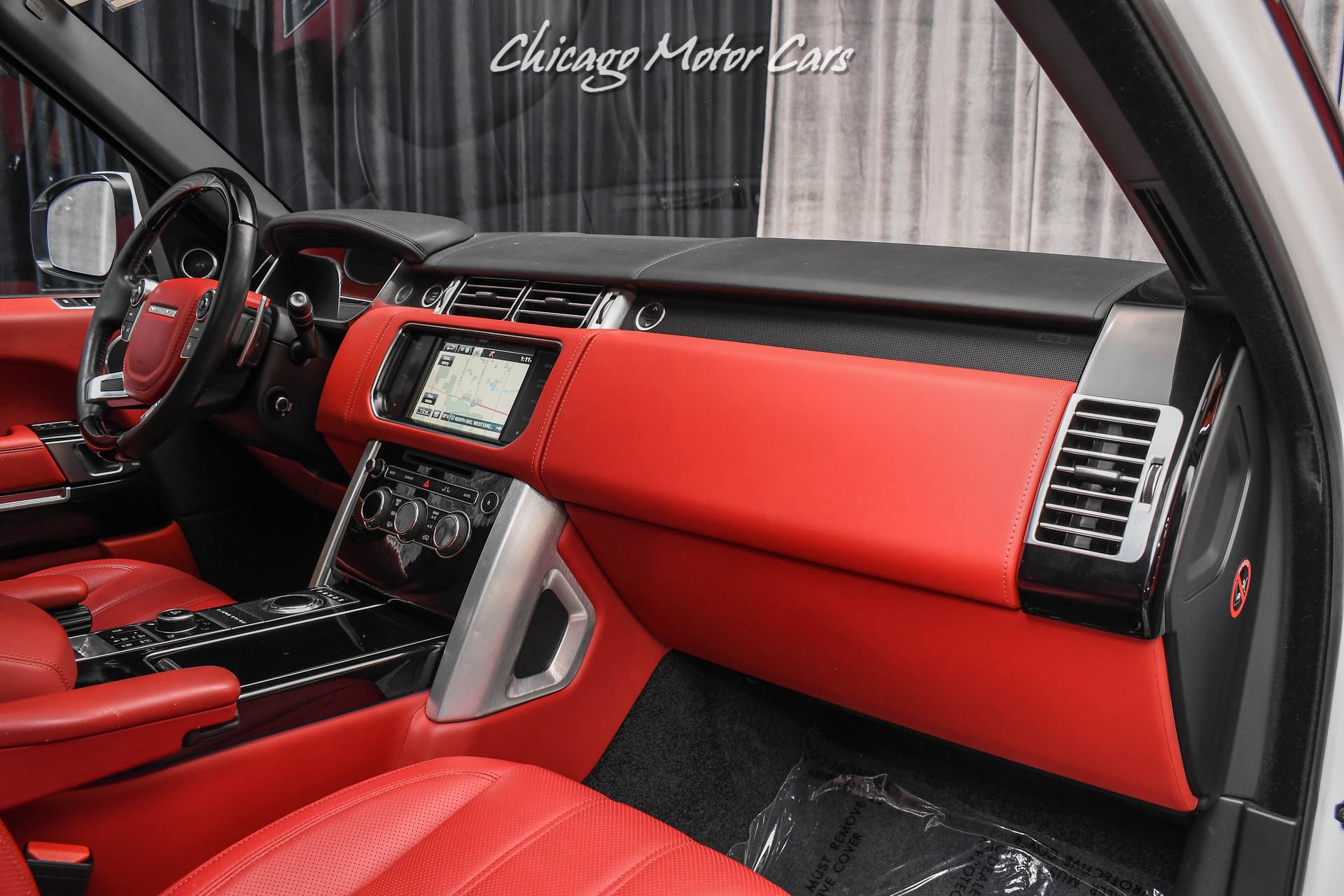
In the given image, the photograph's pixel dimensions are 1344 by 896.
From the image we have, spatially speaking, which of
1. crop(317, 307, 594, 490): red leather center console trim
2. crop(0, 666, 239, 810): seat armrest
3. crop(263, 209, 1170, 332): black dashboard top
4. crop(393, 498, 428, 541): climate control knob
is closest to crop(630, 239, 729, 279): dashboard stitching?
crop(263, 209, 1170, 332): black dashboard top

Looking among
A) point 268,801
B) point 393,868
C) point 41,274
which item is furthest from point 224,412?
point 393,868

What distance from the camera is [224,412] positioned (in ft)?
5.07

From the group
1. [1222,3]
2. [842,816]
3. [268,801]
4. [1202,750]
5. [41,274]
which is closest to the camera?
[1222,3]

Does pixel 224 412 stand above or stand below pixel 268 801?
above

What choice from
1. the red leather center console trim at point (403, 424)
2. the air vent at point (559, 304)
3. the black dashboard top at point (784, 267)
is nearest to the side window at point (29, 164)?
the black dashboard top at point (784, 267)

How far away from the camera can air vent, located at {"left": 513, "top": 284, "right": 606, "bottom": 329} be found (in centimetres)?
130

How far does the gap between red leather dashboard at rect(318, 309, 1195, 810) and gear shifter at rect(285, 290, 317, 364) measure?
1.42ft

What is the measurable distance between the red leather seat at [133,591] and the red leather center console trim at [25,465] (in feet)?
0.95

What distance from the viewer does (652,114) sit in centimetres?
332

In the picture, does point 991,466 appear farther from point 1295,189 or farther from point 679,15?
point 679,15

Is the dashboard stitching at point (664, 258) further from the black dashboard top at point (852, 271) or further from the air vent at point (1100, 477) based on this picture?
the air vent at point (1100, 477)

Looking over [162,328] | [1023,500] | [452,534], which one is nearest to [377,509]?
[452,534]

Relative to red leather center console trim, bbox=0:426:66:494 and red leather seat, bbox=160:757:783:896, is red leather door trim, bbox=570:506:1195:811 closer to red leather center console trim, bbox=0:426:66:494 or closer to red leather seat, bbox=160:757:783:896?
red leather seat, bbox=160:757:783:896

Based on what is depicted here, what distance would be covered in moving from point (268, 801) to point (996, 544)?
812 mm
